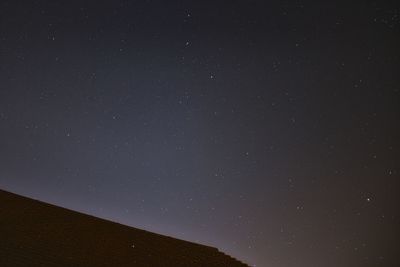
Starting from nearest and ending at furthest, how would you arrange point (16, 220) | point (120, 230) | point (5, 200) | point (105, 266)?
1. point (105, 266)
2. point (16, 220)
3. point (5, 200)
4. point (120, 230)

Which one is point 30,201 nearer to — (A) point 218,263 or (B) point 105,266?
(B) point 105,266

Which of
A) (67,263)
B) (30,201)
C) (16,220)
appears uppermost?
(30,201)

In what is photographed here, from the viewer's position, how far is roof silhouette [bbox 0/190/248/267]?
6.59m

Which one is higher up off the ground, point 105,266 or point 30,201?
point 30,201

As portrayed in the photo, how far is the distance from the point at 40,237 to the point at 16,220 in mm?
597

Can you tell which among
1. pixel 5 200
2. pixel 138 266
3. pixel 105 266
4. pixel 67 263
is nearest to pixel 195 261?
pixel 138 266

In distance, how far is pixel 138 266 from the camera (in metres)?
7.41

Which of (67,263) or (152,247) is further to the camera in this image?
(152,247)


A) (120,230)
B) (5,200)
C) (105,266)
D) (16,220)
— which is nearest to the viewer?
(105,266)

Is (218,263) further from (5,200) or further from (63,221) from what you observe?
(5,200)

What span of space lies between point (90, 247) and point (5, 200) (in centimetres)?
172

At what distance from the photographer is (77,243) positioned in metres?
7.53

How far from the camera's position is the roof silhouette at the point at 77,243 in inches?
260

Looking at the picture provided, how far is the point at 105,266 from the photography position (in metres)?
7.00
